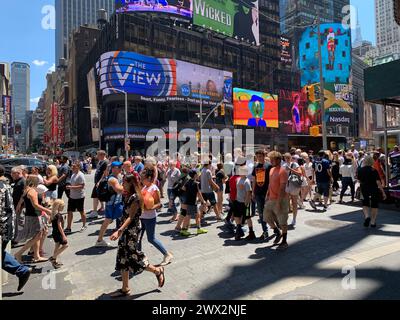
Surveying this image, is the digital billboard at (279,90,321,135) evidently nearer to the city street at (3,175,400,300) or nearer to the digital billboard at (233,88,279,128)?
the digital billboard at (233,88,279,128)

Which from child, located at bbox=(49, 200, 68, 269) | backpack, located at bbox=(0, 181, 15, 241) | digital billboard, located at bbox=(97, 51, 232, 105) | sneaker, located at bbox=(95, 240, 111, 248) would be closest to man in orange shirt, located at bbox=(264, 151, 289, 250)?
sneaker, located at bbox=(95, 240, 111, 248)

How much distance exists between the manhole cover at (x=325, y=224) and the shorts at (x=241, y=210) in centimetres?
229

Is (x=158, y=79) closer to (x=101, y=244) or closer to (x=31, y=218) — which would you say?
(x=101, y=244)

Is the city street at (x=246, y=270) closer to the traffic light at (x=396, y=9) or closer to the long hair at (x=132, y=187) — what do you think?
the long hair at (x=132, y=187)

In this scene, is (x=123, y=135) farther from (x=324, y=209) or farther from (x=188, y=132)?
(x=324, y=209)

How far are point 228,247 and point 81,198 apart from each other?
4149 mm

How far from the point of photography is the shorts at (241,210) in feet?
23.4

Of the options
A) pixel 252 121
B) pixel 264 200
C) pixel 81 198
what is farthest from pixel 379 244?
pixel 252 121

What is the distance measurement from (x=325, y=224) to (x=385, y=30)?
232 ft

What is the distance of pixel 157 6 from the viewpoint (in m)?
53.5

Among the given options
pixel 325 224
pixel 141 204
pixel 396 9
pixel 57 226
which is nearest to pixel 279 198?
pixel 325 224

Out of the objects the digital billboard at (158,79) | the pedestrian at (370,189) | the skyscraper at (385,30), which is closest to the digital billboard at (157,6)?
the digital billboard at (158,79)
